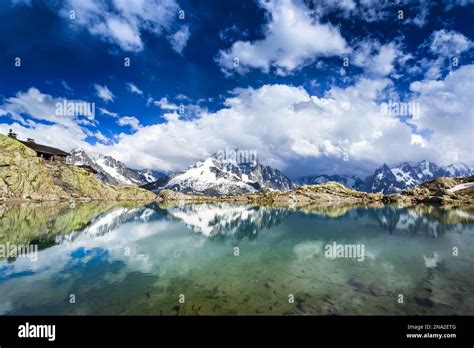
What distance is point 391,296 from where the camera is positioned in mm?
23391

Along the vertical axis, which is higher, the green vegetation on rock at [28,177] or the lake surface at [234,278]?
the green vegetation on rock at [28,177]

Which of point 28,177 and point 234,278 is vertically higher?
point 28,177

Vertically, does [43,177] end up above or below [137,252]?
above

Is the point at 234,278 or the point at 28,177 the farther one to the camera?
the point at 28,177

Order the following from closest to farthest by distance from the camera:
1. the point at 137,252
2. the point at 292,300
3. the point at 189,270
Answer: the point at 292,300
the point at 189,270
the point at 137,252

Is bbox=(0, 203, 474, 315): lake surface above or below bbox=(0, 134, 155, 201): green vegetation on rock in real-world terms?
below

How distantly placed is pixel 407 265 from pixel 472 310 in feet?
45.7

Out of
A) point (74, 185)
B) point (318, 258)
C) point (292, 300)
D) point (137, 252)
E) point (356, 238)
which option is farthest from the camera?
point (74, 185)

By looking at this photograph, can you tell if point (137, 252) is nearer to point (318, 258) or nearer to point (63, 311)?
point (63, 311)

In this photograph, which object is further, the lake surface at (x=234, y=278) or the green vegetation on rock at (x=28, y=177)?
the green vegetation on rock at (x=28, y=177)

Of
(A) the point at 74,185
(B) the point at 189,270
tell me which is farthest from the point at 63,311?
(A) the point at 74,185

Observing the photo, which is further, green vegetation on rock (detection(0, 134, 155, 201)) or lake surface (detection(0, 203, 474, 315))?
green vegetation on rock (detection(0, 134, 155, 201))
